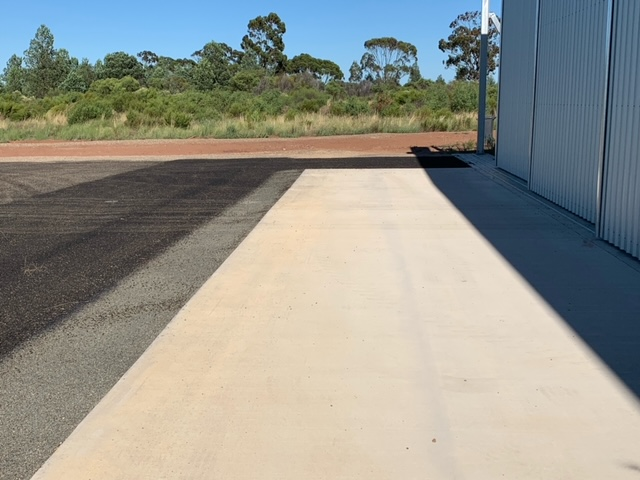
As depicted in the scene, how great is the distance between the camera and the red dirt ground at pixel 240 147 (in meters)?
27.8

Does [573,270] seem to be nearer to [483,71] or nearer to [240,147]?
[483,71]

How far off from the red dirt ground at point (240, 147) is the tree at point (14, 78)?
45095 millimetres

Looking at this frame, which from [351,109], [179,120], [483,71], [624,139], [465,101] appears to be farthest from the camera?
[465,101]

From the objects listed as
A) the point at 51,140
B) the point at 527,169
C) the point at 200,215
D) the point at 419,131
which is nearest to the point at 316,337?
the point at 200,215

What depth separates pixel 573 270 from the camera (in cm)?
806

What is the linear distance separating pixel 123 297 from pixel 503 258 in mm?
4130

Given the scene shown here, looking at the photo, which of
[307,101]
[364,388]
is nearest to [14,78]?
[307,101]

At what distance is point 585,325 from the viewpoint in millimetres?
6180

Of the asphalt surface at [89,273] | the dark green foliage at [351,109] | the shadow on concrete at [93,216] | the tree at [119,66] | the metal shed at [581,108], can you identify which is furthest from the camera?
the tree at [119,66]

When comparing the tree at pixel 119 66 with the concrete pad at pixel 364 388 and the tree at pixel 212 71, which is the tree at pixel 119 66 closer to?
the tree at pixel 212 71

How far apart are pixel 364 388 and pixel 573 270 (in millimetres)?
3899

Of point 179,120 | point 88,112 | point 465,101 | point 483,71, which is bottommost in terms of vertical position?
point 179,120

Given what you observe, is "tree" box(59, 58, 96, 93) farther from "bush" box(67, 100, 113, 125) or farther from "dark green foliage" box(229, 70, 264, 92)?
"bush" box(67, 100, 113, 125)

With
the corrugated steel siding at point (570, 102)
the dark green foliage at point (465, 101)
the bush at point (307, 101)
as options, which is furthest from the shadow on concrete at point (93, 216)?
the bush at point (307, 101)
